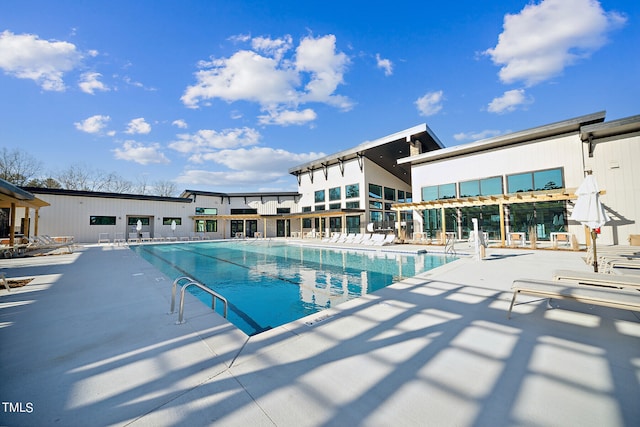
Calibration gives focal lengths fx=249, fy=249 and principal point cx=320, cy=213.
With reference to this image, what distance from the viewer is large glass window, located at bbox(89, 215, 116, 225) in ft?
68.0

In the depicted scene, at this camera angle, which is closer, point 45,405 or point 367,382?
point 45,405

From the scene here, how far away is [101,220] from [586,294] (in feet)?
93.0

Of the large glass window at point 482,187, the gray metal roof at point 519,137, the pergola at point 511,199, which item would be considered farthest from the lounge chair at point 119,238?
the large glass window at point 482,187

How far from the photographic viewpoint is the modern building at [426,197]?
11.4 m

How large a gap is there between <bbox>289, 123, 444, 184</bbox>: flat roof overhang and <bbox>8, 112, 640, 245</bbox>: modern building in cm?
10

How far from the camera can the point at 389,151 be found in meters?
21.2

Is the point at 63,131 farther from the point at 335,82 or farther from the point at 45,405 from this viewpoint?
the point at 45,405

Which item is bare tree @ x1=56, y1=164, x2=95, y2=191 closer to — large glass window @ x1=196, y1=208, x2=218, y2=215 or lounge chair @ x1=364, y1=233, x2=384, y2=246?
large glass window @ x1=196, y1=208, x2=218, y2=215

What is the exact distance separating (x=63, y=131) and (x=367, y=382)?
28.8 metres

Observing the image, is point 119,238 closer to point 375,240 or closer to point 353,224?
point 353,224

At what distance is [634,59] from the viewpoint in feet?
34.8

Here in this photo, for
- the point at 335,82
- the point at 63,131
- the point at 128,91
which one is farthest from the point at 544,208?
the point at 63,131

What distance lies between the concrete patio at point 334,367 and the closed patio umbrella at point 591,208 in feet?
7.17

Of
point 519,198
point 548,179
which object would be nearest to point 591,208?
point 519,198
